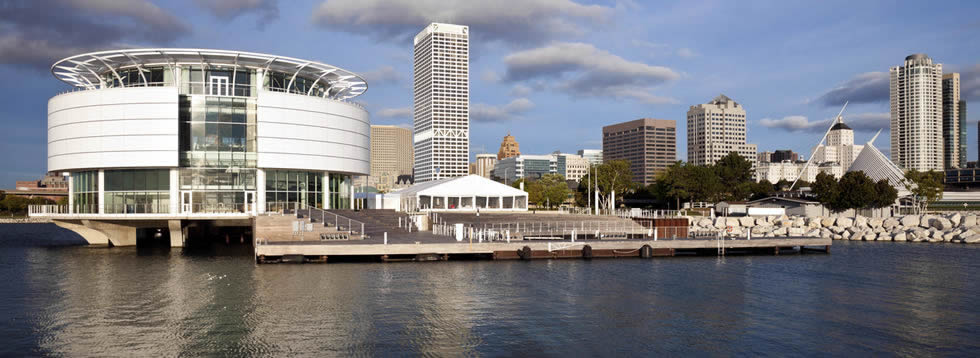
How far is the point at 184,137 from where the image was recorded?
199 feet

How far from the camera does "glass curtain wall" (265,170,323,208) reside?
63281 millimetres

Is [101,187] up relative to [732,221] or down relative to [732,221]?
up

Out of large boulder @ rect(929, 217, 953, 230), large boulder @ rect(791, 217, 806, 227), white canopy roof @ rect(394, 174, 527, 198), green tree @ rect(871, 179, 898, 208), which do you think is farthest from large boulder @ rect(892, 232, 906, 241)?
white canopy roof @ rect(394, 174, 527, 198)

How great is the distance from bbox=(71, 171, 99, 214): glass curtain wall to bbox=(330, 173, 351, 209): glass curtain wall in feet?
70.2

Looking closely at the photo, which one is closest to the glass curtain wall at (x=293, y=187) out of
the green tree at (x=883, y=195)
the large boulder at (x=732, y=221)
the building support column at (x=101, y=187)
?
the building support column at (x=101, y=187)

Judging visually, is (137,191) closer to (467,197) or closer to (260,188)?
(260,188)

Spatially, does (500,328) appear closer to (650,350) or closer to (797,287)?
(650,350)

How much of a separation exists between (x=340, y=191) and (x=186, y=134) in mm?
16798

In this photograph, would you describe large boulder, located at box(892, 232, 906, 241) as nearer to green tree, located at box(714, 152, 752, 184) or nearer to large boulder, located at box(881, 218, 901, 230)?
large boulder, located at box(881, 218, 901, 230)

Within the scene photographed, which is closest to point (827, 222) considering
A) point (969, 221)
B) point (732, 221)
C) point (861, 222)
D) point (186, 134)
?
point (861, 222)

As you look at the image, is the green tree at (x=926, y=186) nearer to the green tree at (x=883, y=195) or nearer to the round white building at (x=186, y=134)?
the green tree at (x=883, y=195)

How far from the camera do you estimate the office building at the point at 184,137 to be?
59562 millimetres

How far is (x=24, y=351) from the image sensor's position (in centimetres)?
2391

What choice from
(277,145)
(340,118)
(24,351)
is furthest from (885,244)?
(24,351)
